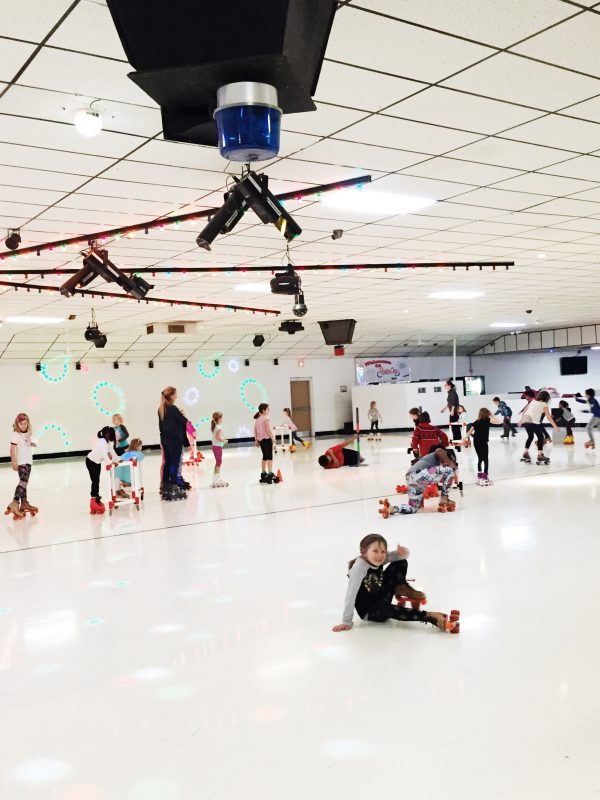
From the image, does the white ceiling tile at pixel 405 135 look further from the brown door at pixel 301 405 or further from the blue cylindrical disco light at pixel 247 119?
the brown door at pixel 301 405

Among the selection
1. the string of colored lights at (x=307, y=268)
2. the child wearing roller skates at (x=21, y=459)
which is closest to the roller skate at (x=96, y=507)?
the child wearing roller skates at (x=21, y=459)

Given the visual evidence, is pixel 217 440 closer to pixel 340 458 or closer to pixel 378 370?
pixel 340 458

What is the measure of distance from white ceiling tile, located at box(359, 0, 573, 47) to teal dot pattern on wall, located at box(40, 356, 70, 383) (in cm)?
1652

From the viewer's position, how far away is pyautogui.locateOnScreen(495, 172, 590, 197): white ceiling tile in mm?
5691

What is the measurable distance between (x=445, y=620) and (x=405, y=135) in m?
2.92

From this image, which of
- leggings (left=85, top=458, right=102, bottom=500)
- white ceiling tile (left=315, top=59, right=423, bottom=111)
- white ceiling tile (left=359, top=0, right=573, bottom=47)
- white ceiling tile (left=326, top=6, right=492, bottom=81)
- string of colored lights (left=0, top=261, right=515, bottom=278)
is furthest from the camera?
Answer: string of colored lights (left=0, top=261, right=515, bottom=278)

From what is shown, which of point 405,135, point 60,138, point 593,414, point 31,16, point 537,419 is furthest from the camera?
point 593,414

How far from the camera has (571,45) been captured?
3.39 m

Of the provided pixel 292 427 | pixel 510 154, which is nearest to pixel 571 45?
pixel 510 154

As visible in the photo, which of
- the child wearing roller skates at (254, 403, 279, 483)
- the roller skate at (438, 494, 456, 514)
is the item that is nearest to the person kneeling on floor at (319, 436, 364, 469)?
the child wearing roller skates at (254, 403, 279, 483)

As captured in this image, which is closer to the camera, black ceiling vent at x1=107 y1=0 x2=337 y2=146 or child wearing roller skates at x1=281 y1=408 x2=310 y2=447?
black ceiling vent at x1=107 y1=0 x2=337 y2=146

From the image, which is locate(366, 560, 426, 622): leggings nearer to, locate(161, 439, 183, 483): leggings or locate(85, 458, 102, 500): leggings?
locate(85, 458, 102, 500): leggings

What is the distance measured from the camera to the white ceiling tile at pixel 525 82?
3582 millimetres

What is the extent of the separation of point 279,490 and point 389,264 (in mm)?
3442
